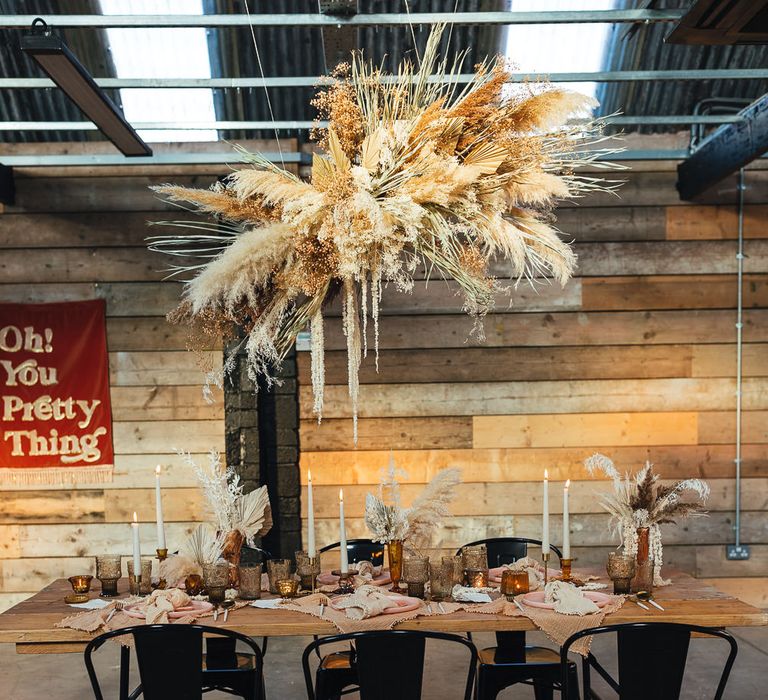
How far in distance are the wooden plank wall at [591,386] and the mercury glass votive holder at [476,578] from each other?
2143mm

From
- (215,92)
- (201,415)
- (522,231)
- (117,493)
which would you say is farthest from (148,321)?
(522,231)

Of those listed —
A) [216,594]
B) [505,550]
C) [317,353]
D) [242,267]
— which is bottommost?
[505,550]

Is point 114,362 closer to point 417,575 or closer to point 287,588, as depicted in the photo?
point 287,588

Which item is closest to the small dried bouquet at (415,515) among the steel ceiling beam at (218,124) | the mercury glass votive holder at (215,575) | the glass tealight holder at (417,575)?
the glass tealight holder at (417,575)

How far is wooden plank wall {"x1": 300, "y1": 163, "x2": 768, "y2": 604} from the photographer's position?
5555mm

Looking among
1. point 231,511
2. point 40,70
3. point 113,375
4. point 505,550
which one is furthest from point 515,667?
point 40,70

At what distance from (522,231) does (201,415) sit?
338cm

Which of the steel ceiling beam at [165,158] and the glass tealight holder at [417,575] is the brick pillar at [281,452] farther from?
the glass tealight holder at [417,575]

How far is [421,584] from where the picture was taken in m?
3.20

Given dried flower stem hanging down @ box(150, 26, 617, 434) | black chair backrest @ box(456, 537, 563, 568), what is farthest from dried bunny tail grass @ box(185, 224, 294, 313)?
black chair backrest @ box(456, 537, 563, 568)

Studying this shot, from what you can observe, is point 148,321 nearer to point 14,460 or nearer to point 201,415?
point 201,415

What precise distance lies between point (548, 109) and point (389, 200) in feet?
1.70

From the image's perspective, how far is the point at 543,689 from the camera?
342 cm

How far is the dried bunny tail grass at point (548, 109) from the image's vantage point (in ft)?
8.09
